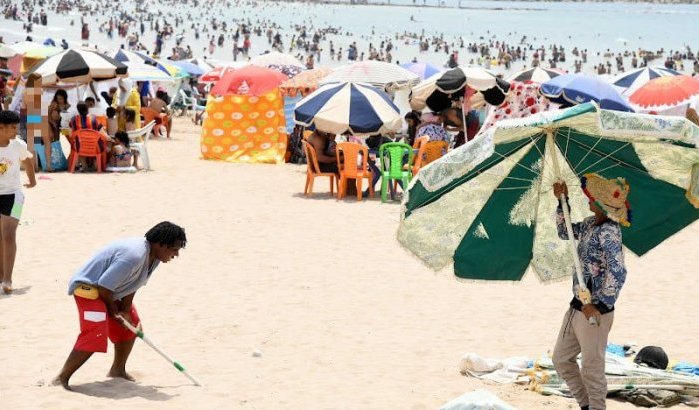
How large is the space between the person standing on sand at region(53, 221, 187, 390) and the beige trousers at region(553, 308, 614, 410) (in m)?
1.78

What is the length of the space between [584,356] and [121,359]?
7.45 feet

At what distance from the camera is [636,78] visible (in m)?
19.0

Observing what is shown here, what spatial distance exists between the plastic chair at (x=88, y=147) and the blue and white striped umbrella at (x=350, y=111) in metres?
2.83

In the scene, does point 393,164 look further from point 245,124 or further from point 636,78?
point 636,78

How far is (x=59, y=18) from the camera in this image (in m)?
64.1

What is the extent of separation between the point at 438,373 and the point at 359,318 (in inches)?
52.9

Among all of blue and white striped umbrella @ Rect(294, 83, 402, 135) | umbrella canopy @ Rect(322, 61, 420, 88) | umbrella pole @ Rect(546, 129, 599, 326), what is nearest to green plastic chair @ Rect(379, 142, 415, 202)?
blue and white striped umbrella @ Rect(294, 83, 402, 135)

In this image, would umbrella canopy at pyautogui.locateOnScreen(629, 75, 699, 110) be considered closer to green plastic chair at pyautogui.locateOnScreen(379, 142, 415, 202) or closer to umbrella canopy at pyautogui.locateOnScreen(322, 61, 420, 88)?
umbrella canopy at pyautogui.locateOnScreen(322, 61, 420, 88)

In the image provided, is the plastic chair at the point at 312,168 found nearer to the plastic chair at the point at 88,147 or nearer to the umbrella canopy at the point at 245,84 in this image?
the plastic chair at the point at 88,147

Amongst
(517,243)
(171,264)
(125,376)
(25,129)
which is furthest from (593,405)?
(25,129)

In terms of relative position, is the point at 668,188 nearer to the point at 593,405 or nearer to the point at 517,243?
the point at 517,243

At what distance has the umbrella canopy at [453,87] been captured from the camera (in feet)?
49.6

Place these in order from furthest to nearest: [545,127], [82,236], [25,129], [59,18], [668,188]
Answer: [59,18], [25,129], [82,236], [668,188], [545,127]

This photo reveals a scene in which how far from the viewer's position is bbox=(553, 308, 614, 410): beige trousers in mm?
4680
